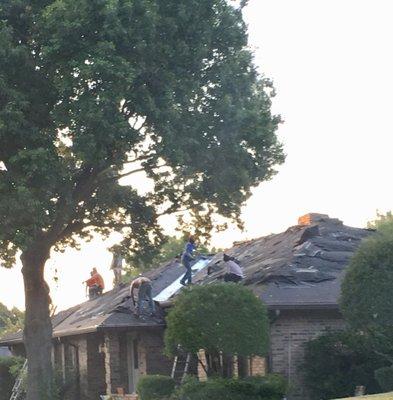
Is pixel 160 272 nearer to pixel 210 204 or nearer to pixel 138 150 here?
pixel 210 204

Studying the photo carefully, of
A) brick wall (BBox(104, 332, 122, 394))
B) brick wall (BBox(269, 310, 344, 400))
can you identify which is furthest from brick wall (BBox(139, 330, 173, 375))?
brick wall (BBox(269, 310, 344, 400))

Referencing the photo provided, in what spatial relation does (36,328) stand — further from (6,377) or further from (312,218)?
(6,377)

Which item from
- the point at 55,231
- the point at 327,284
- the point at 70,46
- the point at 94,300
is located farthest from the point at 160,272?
the point at 70,46

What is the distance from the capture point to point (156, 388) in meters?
24.6

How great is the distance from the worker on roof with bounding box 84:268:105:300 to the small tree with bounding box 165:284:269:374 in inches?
723

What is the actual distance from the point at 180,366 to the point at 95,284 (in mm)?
12719

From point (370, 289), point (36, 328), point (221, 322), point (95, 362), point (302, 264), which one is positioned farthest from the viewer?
point (95, 362)

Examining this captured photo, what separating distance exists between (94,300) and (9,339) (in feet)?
23.2

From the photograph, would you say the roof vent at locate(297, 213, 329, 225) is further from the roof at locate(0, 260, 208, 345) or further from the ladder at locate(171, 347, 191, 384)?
the ladder at locate(171, 347, 191, 384)

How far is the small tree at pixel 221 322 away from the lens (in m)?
22.0

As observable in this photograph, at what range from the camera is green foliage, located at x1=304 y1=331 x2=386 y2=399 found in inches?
900

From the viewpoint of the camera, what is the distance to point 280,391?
21391 mm

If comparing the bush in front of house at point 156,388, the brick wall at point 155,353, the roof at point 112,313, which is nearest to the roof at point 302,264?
the roof at point 112,313

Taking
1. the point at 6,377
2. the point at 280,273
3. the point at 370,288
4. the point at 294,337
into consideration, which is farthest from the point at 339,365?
the point at 6,377
